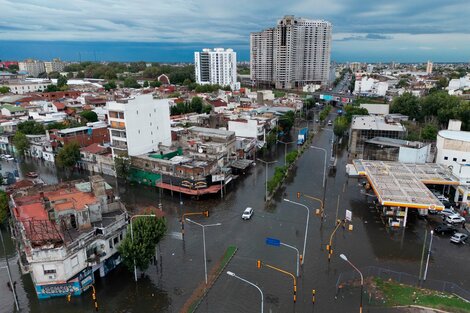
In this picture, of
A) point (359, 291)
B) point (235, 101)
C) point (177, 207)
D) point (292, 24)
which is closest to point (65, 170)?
point (177, 207)

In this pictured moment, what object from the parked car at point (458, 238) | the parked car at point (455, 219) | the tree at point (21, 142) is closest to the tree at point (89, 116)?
the tree at point (21, 142)

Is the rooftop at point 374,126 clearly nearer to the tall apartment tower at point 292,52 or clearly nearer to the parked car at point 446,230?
the parked car at point 446,230

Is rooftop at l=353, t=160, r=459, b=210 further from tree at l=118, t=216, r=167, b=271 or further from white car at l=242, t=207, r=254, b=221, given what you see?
tree at l=118, t=216, r=167, b=271

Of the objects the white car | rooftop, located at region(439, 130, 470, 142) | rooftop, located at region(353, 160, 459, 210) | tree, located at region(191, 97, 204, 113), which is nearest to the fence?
rooftop, located at region(353, 160, 459, 210)

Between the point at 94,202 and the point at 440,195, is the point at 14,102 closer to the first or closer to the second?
the point at 94,202

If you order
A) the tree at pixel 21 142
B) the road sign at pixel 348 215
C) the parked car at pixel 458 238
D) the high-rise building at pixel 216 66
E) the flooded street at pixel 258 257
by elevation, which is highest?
the high-rise building at pixel 216 66

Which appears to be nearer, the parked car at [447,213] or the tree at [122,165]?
the parked car at [447,213]

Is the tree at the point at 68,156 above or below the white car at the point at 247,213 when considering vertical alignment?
above
